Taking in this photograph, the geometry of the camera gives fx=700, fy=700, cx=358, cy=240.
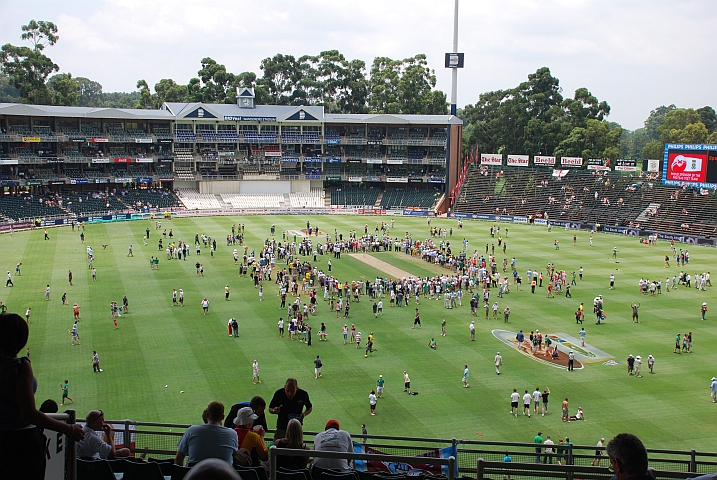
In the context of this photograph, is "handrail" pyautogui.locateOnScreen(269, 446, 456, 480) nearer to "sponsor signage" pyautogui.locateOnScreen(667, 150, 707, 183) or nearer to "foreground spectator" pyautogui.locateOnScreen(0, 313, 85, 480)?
"foreground spectator" pyautogui.locateOnScreen(0, 313, 85, 480)

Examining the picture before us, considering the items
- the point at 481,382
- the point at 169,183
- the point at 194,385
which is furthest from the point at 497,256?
the point at 169,183

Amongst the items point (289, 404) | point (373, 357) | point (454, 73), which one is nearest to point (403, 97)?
point (454, 73)

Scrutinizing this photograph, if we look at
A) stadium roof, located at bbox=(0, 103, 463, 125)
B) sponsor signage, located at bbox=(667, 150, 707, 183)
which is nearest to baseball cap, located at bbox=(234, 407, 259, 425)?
sponsor signage, located at bbox=(667, 150, 707, 183)

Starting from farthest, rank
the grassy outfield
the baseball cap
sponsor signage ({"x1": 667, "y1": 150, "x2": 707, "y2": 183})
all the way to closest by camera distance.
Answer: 1. sponsor signage ({"x1": 667, "y1": 150, "x2": 707, "y2": 183})
2. the grassy outfield
3. the baseball cap

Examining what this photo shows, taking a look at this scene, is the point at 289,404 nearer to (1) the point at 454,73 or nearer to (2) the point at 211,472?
(2) the point at 211,472

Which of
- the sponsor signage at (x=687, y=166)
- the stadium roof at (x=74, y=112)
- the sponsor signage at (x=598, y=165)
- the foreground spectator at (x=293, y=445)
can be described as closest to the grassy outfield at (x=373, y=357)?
the foreground spectator at (x=293, y=445)

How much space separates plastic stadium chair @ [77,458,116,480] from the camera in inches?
318

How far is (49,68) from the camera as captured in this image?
109062mm

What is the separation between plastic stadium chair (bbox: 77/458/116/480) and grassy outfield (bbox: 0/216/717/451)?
16.1 meters

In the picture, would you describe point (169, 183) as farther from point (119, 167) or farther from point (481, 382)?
point (481, 382)

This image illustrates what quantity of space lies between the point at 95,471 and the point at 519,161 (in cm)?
8793

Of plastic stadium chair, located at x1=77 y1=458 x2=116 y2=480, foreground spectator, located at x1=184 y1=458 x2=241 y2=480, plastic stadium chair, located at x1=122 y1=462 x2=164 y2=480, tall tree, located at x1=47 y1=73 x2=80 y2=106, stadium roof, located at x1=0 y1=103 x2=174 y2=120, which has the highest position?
tall tree, located at x1=47 y1=73 x2=80 y2=106

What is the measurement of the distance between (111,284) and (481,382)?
90.4 feet

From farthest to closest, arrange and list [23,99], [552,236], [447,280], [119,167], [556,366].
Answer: [23,99]
[119,167]
[552,236]
[447,280]
[556,366]
